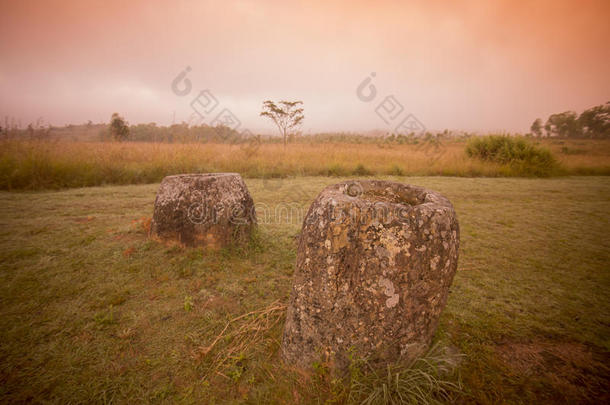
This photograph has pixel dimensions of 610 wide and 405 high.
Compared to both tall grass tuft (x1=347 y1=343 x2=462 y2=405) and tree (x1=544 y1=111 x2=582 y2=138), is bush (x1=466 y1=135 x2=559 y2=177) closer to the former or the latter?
tall grass tuft (x1=347 y1=343 x2=462 y2=405)

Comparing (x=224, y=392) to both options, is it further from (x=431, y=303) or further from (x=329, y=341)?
(x=431, y=303)

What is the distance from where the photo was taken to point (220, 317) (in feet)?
6.70

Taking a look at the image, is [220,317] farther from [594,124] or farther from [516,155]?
[594,124]

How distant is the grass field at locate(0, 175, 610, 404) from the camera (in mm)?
1448

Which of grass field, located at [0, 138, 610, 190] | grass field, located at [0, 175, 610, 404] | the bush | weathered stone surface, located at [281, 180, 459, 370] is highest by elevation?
the bush

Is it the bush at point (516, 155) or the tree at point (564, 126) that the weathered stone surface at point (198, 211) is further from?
the tree at point (564, 126)

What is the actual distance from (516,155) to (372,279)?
46.3ft

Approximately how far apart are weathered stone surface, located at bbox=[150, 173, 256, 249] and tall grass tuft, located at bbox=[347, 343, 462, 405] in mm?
2171

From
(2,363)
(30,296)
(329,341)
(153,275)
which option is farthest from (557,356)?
(30,296)

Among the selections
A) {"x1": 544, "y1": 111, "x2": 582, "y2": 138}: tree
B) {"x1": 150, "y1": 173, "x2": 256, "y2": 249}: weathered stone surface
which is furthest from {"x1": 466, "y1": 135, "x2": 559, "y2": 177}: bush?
{"x1": 544, "y1": 111, "x2": 582, "y2": 138}: tree

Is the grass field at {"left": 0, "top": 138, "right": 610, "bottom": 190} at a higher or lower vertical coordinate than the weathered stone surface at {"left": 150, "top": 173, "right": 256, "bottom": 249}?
higher

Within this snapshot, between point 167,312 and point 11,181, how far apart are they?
727 cm

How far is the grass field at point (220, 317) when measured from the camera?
145 cm

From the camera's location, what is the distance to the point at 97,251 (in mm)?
2992
